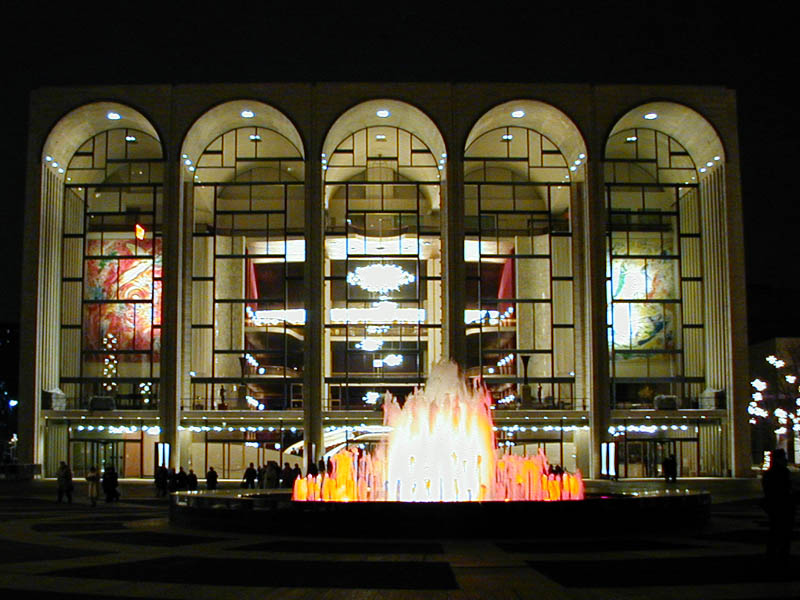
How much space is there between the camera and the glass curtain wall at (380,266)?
4888 cm

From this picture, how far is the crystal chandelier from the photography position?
49.4 metres

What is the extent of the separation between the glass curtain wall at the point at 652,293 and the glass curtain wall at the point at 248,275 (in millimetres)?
15020

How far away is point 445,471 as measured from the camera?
78.3 ft

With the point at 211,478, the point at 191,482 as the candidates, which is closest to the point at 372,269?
the point at 211,478

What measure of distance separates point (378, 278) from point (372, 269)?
1.75 ft

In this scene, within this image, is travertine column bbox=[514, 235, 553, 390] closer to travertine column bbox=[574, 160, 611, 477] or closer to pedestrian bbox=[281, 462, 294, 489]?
travertine column bbox=[574, 160, 611, 477]

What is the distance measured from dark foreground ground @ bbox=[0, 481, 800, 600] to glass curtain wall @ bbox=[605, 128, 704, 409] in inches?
1120

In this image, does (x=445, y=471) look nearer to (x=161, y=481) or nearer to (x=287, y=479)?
(x=287, y=479)

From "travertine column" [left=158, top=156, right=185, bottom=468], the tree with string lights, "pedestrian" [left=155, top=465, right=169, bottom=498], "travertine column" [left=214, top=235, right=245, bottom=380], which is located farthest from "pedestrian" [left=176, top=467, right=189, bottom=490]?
the tree with string lights

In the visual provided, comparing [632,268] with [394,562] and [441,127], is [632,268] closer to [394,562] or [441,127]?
[441,127]

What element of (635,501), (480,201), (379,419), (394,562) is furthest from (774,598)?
(480,201)

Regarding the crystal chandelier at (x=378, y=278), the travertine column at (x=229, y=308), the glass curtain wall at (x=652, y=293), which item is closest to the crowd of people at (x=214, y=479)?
the travertine column at (x=229, y=308)

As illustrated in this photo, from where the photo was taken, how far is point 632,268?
48.5 metres

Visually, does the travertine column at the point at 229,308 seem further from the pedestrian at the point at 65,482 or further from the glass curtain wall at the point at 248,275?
the pedestrian at the point at 65,482
